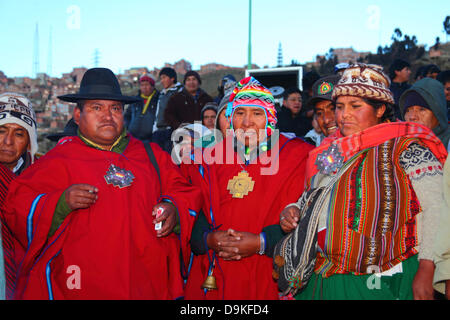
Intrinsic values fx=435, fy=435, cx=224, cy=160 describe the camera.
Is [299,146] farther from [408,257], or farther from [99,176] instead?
[99,176]

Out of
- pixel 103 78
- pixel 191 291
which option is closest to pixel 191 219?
pixel 191 291

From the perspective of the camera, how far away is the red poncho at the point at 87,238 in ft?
10.6

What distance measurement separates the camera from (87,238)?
3281 millimetres

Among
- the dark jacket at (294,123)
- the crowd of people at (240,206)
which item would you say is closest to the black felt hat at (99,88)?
the crowd of people at (240,206)

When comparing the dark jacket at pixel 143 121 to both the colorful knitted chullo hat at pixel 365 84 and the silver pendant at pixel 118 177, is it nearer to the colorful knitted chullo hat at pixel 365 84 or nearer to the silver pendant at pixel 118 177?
the silver pendant at pixel 118 177

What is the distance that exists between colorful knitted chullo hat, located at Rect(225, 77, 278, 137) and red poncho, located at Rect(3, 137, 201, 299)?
1070 millimetres

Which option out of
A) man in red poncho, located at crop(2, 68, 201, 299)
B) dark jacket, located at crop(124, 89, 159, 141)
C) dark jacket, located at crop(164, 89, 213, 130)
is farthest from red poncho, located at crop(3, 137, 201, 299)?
dark jacket, located at crop(124, 89, 159, 141)

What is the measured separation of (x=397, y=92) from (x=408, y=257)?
17.2 ft

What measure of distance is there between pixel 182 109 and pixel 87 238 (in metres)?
5.73

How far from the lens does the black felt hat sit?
3.66m

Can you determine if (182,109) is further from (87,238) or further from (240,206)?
(87,238)

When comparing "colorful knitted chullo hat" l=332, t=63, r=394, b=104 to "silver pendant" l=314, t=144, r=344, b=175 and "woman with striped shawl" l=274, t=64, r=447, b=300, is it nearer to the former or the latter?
"woman with striped shawl" l=274, t=64, r=447, b=300

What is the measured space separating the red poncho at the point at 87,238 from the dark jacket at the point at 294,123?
4.22 meters

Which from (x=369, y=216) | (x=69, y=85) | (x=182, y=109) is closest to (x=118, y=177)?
(x=369, y=216)
